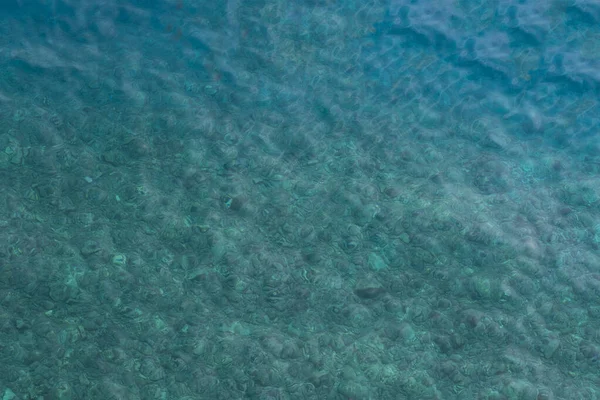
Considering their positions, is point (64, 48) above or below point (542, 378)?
above

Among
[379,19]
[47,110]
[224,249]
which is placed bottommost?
[224,249]

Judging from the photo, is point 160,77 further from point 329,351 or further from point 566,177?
point 566,177

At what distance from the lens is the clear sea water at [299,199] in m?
2.30

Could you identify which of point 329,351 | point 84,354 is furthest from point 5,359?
point 329,351

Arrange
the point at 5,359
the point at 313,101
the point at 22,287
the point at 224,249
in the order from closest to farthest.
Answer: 1. the point at 5,359
2. the point at 22,287
3. the point at 224,249
4. the point at 313,101

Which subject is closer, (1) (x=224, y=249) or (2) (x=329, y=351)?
(2) (x=329, y=351)

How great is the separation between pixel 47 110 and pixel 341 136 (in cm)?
179

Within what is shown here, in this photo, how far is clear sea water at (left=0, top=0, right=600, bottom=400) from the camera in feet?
7.54

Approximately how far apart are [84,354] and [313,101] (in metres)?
2.00

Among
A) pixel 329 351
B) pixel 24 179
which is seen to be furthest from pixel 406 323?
pixel 24 179

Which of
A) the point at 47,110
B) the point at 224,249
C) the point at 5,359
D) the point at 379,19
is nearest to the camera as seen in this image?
the point at 5,359

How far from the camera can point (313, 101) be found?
3.31 m

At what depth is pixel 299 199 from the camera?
285cm

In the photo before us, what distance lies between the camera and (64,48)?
11.0 ft
